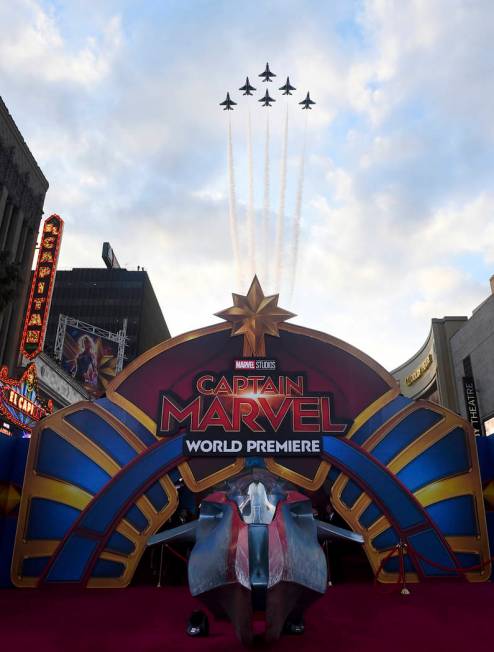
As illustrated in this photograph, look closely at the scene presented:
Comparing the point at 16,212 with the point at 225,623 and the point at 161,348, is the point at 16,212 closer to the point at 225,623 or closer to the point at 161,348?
the point at 161,348

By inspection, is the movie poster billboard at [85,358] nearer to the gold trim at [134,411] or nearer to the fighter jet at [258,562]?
the gold trim at [134,411]

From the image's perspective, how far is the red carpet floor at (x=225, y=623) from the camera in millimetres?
6070

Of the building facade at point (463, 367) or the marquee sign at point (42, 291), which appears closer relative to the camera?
the marquee sign at point (42, 291)

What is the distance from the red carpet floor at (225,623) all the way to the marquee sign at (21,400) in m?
14.4

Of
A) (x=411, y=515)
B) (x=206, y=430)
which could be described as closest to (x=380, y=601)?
(x=411, y=515)

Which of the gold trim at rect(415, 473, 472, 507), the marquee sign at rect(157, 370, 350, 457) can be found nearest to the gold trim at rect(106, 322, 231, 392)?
the marquee sign at rect(157, 370, 350, 457)

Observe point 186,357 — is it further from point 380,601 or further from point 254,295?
point 380,601

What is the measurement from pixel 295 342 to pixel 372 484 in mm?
4198

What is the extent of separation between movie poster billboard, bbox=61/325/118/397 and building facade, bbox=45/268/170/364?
37.3 m

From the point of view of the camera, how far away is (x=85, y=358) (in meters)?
45.1

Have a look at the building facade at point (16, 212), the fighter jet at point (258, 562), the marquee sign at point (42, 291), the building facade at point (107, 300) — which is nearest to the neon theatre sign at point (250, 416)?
the fighter jet at point (258, 562)

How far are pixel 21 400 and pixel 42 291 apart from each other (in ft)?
30.2

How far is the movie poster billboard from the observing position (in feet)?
144

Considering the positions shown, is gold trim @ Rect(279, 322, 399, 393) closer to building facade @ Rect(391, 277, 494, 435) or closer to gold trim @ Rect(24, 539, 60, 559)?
gold trim @ Rect(24, 539, 60, 559)
